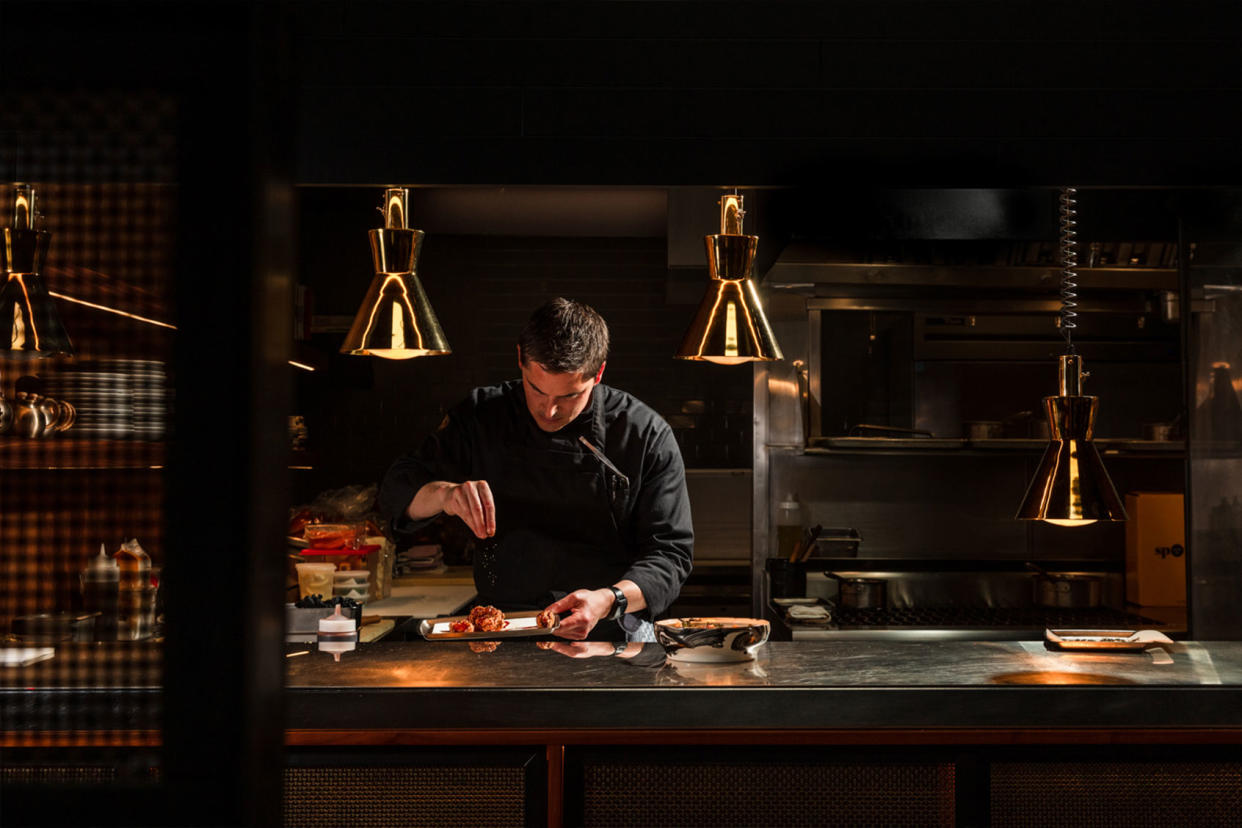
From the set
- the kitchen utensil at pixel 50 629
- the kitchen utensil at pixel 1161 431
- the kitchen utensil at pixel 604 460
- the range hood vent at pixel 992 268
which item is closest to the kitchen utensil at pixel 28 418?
the kitchen utensil at pixel 604 460

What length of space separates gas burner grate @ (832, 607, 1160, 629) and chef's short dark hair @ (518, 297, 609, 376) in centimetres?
201

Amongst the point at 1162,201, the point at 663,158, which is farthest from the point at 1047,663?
the point at 1162,201

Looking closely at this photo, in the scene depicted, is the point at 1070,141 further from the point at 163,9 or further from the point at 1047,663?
the point at 163,9

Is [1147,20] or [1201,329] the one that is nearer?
[1147,20]

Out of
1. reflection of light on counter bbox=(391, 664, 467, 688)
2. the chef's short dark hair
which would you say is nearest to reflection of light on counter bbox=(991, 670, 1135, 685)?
reflection of light on counter bbox=(391, 664, 467, 688)

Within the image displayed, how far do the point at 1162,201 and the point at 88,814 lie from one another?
11.7ft

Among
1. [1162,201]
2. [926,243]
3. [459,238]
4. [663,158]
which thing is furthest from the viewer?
[459,238]

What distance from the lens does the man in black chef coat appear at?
3053 millimetres

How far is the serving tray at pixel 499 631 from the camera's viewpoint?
2607 millimetres

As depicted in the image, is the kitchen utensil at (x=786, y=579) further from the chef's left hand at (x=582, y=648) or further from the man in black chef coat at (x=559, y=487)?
the chef's left hand at (x=582, y=648)

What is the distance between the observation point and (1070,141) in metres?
2.50

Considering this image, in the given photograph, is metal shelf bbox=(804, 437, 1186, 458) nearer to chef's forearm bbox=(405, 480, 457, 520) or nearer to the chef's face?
the chef's face

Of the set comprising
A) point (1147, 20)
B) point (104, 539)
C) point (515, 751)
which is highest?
point (1147, 20)

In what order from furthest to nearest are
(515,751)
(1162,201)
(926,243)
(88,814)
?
1. (926,243)
2. (1162,201)
3. (515,751)
4. (88,814)
